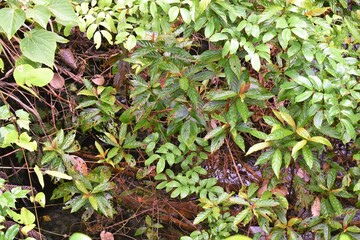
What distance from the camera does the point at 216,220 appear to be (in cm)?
191

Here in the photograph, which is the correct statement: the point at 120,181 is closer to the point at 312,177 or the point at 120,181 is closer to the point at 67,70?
the point at 67,70

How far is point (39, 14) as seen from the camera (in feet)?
3.84

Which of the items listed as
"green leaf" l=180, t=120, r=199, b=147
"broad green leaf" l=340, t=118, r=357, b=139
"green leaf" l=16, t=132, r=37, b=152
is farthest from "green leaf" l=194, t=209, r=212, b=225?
"green leaf" l=16, t=132, r=37, b=152

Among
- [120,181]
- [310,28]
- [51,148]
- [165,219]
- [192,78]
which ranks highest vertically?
[310,28]

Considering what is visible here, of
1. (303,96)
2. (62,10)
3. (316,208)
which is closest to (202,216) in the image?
(316,208)

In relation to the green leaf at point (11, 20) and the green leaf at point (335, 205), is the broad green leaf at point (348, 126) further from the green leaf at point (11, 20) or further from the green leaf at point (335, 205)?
the green leaf at point (11, 20)

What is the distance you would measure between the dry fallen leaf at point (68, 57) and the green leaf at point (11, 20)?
97 cm

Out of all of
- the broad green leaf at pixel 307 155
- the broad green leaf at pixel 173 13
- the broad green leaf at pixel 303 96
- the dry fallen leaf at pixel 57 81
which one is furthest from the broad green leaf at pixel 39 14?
the broad green leaf at pixel 307 155

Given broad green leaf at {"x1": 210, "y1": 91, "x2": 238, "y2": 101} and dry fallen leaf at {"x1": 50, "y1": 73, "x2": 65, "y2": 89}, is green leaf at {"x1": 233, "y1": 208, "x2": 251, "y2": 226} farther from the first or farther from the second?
dry fallen leaf at {"x1": 50, "y1": 73, "x2": 65, "y2": 89}

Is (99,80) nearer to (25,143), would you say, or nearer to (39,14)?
(25,143)

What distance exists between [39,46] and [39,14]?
0.11 meters

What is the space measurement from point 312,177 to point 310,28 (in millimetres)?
689

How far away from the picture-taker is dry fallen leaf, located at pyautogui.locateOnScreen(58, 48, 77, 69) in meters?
2.12

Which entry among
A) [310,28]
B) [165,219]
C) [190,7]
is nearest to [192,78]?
[190,7]
